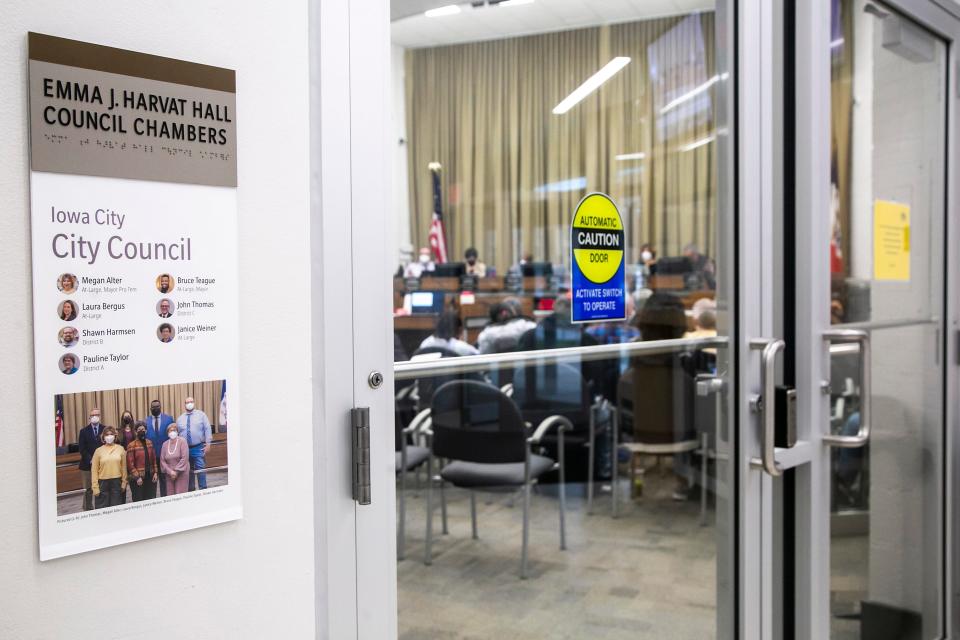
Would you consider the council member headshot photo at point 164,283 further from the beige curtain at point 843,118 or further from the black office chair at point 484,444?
the beige curtain at point 843,118

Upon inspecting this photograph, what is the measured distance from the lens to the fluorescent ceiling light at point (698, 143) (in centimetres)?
170

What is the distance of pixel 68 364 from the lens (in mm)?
732

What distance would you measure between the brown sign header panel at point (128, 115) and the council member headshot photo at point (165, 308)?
0.42ft

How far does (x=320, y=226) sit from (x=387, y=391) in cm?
25

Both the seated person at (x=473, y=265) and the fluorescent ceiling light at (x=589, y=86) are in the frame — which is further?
the fluorescent ceiling light at (x=589, y=86)

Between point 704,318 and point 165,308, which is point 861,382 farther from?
point 165,308

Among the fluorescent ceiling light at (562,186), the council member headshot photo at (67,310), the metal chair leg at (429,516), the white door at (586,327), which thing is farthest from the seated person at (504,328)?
the council member headshot photo at (67,310)

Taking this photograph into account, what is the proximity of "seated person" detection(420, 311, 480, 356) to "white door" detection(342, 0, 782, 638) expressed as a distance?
0.04 ft

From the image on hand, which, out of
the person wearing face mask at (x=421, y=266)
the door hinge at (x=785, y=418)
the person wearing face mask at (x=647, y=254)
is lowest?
the door hinge at (x=785, y=418)

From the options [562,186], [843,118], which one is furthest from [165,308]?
[843,118]

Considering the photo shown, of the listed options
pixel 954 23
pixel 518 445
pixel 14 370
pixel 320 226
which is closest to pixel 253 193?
pixel 320 226

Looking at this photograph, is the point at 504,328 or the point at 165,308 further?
the point at 504,328

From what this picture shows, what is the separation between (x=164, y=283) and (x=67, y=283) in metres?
0.09

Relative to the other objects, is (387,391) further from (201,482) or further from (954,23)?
(954,23)
